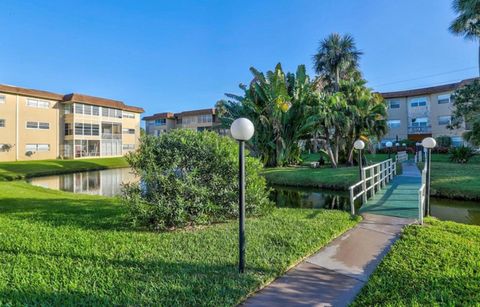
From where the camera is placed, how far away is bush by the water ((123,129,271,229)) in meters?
5.87

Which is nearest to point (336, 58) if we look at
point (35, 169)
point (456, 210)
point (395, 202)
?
point (456, 210)

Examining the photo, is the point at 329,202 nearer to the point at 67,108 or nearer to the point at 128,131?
the point at 67,108

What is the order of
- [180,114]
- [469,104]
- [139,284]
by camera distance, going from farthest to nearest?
[180,114]
[469,104]
[139,284]

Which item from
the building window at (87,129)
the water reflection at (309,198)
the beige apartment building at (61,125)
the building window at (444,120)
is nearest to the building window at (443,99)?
the building window at (444,120)

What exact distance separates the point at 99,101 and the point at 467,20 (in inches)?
1570

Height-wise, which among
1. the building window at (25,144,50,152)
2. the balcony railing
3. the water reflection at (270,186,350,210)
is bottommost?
the water reflection at (270,186,350,210)

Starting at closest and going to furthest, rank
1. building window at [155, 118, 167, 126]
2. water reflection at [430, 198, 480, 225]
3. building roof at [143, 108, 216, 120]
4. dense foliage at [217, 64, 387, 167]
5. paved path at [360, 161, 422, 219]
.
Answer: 1. paved path at [360, 161, 422, 219]
2. water reflection at [430, 198, 480, 225]
3. dense foliage at [217, 64, 387, 167]
4. building roof at [143, 108, 216, 120]
5. building window at [155, 118, 167, 126]

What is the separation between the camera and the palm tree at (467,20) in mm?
15477

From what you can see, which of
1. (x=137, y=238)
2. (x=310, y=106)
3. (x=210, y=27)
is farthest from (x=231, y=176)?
(x=310, y=106)

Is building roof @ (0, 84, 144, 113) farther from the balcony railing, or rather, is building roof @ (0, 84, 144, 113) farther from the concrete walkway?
the concrete walkway

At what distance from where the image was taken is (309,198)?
13.7 meters

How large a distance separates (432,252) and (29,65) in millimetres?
27259

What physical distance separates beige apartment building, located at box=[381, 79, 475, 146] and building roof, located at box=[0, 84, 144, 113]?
124 ft

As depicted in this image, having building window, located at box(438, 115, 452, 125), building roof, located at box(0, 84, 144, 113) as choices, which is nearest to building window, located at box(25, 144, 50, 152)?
building roof, located at box(0, 84, 144, 113)
